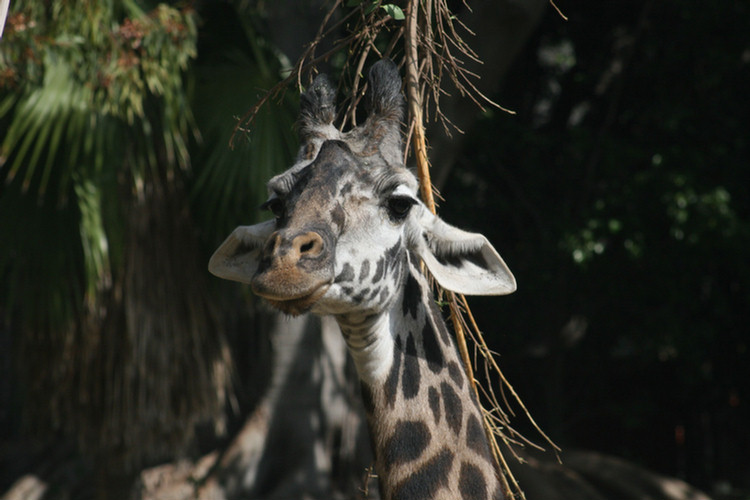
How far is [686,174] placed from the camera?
6117mm

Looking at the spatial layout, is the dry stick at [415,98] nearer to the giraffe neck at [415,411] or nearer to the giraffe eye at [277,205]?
the giraffe neck at [415,411]

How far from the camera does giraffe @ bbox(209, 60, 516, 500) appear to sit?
2285mm

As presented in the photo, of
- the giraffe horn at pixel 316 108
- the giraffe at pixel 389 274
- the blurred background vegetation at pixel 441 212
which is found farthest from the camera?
the blurred background vegetation at pixel 441 212

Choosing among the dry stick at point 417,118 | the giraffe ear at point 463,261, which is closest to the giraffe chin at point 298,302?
the giraffe ear at point 463,261

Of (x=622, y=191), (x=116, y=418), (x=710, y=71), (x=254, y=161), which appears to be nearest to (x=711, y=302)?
(x=622, y=191)

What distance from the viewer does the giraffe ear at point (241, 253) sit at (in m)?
2.54

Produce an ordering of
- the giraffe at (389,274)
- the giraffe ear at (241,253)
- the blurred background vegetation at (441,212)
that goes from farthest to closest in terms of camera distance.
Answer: the blurred background vegetation at (441,212) < the giraffe ear at (241,253) < the giraffe at (389,274)

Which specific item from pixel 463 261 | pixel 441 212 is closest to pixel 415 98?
pixel 463 261

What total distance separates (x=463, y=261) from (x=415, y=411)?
0.48 m

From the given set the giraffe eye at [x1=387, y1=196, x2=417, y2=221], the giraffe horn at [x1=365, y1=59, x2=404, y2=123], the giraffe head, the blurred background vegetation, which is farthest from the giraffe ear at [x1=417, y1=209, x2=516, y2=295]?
the blurred background vegetation

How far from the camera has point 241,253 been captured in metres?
2.63

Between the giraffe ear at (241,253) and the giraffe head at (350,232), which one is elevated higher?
the giraffe head at (350,232)

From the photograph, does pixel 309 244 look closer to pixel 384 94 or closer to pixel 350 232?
pixel 350 232

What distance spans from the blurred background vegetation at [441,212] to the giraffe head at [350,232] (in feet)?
7.71
